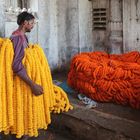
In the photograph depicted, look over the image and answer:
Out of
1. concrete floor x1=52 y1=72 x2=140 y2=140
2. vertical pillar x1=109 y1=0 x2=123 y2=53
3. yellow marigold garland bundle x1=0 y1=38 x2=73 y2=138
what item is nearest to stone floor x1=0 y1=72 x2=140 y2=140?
concrete floor x1=52 y1=72 x2=140 y2=140

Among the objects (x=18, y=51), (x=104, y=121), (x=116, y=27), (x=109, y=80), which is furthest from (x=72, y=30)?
(x=18, y=51)

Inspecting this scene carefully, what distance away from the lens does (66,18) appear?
721 centimetres

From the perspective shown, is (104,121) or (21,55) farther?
(104,121)


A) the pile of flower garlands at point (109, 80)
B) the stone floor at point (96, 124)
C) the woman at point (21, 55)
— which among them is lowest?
the stone floor at point (96, 124)

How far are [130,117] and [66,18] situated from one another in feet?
11.4

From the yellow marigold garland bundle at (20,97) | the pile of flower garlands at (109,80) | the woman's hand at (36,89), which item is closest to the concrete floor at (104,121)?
the pile of flower garlands at (109,80)

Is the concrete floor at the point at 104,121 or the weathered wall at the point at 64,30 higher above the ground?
the weathered wall at the point at 64,30

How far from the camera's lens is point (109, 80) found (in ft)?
16.0

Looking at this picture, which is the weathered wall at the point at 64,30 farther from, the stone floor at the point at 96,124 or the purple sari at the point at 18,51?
the purple sari at the point at 18,51

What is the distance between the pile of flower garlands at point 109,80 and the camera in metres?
4.72

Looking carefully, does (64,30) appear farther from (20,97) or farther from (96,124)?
(20,97)

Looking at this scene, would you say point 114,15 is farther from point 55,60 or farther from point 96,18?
point 55,60

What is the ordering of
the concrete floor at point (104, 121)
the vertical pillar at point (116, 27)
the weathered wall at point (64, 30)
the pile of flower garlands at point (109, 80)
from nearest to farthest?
the concrete floor at point (104, 121) < the pile of flower garlands at point (109, 80) < the vertical pillar at point (116, 27) < the weathered wall at point (64, 30)

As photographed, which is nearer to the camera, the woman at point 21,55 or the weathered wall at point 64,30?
the woman at point 21,55
